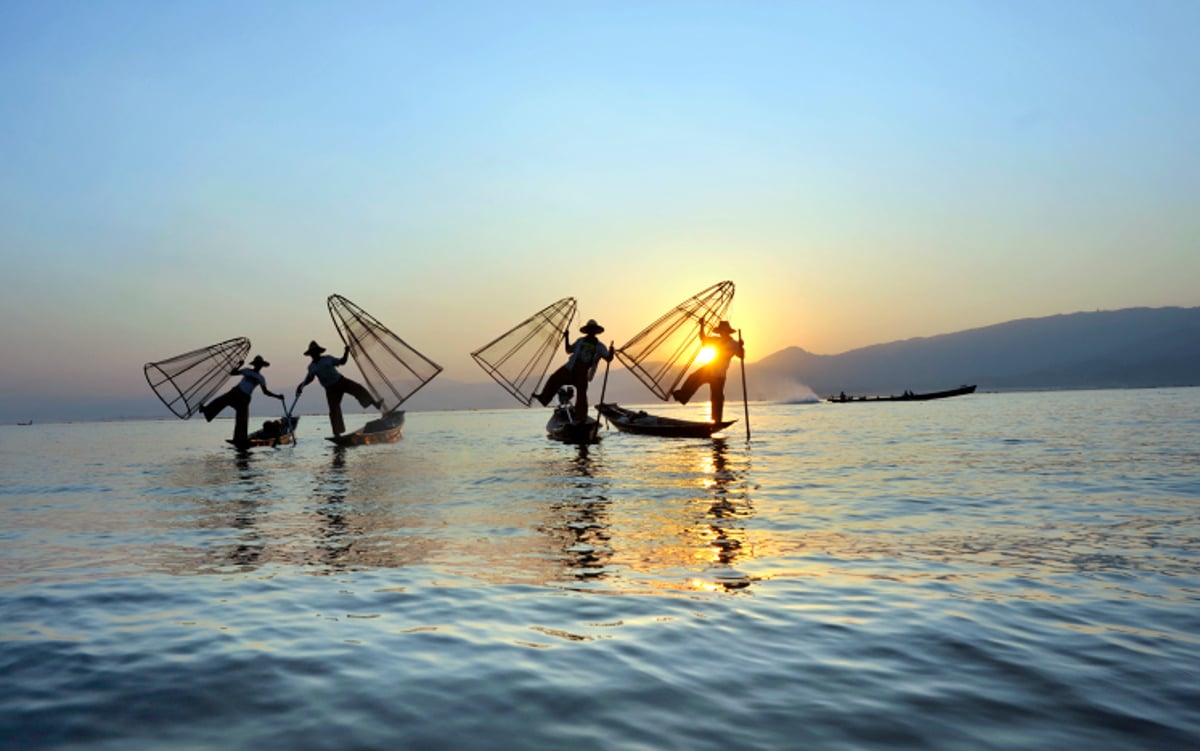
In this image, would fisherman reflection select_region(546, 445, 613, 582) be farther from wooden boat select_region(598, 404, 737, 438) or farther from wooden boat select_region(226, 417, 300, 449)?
wooden boat select_region(226, 417, 300, 449)

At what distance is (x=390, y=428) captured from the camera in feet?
129

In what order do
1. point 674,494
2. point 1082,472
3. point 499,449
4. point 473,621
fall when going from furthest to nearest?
point 499,449, point 1082,472, point 674,494, point 473,621

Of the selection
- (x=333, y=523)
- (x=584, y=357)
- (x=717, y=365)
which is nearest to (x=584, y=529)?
(x=333, y=523)

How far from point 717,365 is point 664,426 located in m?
3.66

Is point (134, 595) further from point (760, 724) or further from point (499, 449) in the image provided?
point (499, 449)

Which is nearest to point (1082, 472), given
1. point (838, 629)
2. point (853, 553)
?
point (853, 553)

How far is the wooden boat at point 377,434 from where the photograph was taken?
33844 millimetres

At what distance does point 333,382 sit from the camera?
1296 inches

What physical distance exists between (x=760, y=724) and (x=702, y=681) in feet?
2.41

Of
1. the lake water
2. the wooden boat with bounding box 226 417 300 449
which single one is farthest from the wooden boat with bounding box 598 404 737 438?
the lake water

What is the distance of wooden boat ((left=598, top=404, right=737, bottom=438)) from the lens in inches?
1315

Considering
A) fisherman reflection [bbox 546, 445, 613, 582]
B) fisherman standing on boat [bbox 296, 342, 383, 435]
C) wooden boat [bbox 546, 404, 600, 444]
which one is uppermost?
fisherman standing on boat [bbox 296, 342, 383, 435]

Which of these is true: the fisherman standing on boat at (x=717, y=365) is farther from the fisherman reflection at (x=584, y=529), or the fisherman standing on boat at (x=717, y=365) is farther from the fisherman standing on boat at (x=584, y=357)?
the fisherman reflection at (x=584, y=529)

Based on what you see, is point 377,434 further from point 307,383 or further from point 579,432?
point 579,432
